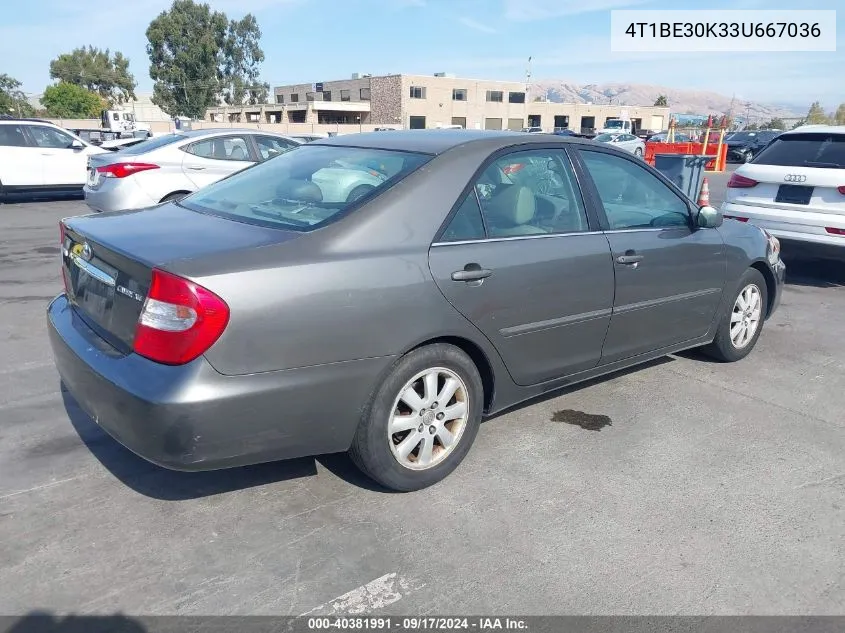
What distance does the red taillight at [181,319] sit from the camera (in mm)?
2566

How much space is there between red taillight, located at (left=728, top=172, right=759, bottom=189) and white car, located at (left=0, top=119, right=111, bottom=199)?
36.5 feet

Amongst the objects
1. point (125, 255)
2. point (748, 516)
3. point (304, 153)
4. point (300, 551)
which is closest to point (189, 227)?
point (125, 255)

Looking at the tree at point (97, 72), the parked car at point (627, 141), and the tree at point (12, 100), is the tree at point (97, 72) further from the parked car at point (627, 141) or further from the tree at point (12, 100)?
the parked car at point (627, 141)

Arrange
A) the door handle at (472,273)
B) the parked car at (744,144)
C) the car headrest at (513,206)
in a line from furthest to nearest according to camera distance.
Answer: the parked car at (744,144) < the car headrest at (513,206) < the door handle at (472,273)

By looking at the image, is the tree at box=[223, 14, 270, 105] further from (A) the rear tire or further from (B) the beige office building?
(A) the rear tire

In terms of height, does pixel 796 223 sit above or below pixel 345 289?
below

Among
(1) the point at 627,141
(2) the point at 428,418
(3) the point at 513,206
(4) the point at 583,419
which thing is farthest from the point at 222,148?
(1) the point at 627,141

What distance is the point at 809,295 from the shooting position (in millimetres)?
7516

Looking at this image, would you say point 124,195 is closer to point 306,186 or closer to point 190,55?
point 306,186

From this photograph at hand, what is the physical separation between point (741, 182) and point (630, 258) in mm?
4778

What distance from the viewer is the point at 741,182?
7.91m

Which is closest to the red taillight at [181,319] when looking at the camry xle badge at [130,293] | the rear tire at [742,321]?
the camry xle badge at [130,293]

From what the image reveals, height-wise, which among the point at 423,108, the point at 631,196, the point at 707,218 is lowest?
the point at 707,218

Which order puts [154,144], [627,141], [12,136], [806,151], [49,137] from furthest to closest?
[627,141], [49,137], [12,136], [154,144], [806,151]
